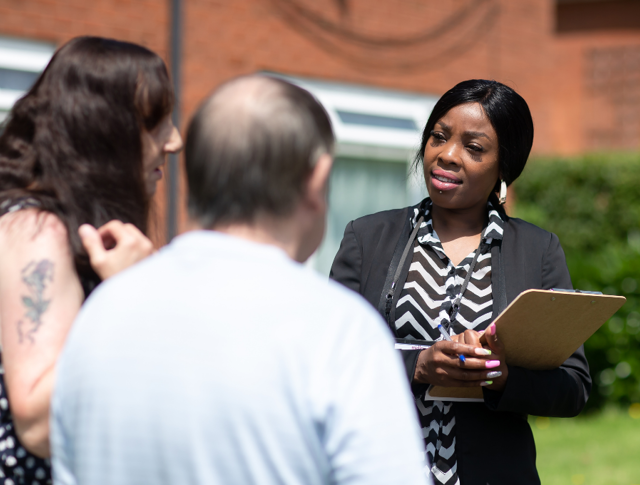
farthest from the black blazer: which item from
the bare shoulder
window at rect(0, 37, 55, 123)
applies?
window at rect(0, 37, 55, 123)

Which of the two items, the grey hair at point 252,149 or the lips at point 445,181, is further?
the lips at point 445,181

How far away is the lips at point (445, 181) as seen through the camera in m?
2.33

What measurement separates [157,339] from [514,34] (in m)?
8.23

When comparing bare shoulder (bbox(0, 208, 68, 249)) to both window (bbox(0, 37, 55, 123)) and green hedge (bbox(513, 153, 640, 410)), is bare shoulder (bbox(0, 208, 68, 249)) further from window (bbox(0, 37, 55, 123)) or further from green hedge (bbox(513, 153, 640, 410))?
green hedge (bbox(513, 153, 640, 410))

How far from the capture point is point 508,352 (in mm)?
2080

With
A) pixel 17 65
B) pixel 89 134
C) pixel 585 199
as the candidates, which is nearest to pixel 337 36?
pixel 17 65

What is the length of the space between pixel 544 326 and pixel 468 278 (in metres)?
0.32

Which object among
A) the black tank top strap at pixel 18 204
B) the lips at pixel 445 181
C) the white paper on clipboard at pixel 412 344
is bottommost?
the white paper on clipboard at pixel 412 344

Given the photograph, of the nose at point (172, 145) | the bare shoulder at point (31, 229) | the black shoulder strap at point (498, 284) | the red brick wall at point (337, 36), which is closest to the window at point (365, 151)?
the red brick wall at point (337, 36)

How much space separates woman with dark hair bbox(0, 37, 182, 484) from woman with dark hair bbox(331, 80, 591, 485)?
85 cm

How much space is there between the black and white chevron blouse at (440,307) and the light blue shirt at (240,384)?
1058 millimetres

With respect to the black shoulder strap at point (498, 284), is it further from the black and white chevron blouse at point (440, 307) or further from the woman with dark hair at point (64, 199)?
the woman with dark hair at point (64, 199)

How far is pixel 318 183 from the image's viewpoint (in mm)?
1250

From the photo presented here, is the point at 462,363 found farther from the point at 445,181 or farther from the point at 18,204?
the point at 18,204
